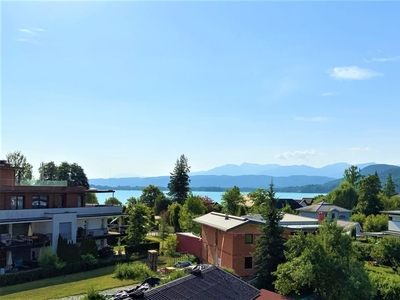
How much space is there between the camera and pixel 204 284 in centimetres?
1577

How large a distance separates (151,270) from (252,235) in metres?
8.13

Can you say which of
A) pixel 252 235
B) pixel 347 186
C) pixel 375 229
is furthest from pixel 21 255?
pixel 347 186

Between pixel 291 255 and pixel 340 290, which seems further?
pixel 291 255

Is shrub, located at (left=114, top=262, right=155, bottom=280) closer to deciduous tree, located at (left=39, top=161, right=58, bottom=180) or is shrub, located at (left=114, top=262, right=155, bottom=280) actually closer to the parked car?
the parked car

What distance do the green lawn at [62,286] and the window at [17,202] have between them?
26.9 ft

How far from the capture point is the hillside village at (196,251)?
1961cm

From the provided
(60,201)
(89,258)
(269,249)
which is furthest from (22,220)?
(269,249)

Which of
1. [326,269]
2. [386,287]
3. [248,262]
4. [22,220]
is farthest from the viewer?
[22,220]

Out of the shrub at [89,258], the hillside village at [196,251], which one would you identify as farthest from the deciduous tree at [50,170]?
the shrub at [89,258]

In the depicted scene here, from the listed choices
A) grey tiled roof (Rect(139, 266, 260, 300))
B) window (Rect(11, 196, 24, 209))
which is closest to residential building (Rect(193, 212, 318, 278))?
grey tiled roof (Rect(139, 266, 260, 300))

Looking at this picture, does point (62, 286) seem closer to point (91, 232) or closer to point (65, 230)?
point (65, 230)

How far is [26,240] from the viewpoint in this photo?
1209 inches

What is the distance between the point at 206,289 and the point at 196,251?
75.7 feet

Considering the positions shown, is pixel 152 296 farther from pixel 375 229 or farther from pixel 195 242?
pixel 375 229
